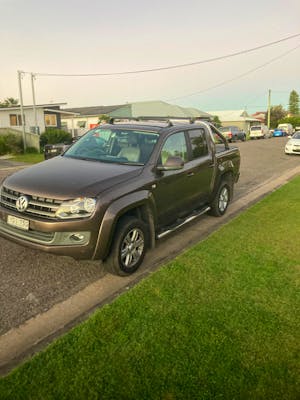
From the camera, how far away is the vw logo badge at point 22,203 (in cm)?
372

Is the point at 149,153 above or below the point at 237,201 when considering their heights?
above

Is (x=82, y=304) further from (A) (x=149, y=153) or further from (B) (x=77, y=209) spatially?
(A) (x=149, y=153)

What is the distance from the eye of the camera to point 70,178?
3895mm

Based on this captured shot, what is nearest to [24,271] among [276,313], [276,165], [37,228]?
[37,228]

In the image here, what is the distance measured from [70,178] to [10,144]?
20.7 meters

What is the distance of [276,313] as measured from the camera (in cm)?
328

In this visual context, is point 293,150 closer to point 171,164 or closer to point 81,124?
point 171,164

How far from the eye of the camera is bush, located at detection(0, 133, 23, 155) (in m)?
22.2

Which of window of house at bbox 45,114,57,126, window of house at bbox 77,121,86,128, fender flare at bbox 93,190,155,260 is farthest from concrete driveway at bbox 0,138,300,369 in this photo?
window of house at bbox 77,121,86,128

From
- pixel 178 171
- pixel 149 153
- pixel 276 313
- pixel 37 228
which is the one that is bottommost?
pixel 276 313

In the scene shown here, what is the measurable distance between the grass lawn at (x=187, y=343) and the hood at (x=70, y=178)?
1.23 metres

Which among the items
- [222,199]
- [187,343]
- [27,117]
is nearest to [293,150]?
[222,199]

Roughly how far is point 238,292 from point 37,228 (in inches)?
90.4

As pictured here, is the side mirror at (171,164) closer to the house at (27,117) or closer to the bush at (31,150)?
the bush at (31,150)
